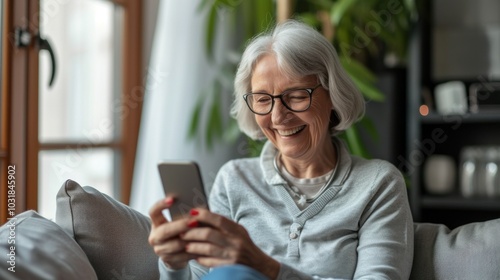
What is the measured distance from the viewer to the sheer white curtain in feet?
9.61

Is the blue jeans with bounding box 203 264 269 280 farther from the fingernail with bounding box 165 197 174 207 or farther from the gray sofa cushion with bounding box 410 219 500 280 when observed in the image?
the gray sofa cushion with bounding box 410 219 500 280

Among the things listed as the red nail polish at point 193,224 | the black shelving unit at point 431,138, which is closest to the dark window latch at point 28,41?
the red nail polish at point 193,224

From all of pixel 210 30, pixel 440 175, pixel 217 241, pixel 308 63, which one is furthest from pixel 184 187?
pixel 440 175

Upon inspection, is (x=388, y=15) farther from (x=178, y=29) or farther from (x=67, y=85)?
(x=67, y=85)

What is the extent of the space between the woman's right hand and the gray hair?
1.63 feet

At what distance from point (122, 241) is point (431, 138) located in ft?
7.76

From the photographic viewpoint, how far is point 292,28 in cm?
181

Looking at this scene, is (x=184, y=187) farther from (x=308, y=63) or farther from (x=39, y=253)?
(x=308, y=63)

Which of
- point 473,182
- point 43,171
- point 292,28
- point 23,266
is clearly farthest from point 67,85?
point 473,182

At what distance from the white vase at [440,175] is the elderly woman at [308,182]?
6.03ft

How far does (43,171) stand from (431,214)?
196 cm

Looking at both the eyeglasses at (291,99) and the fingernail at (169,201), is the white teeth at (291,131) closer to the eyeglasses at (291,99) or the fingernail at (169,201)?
the eyeglasses at (291,99)

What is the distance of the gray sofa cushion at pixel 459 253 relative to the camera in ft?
5.19

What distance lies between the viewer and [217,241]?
136 centimetres
